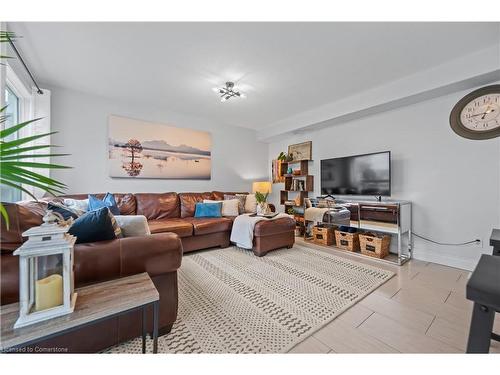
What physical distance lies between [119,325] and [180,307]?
1.77 feet

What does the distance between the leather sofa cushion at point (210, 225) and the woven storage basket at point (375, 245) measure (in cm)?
197

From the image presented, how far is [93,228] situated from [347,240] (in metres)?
3.11

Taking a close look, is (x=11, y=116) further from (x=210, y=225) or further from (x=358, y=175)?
(x=358, y=175)

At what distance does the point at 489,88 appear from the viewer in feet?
7.41

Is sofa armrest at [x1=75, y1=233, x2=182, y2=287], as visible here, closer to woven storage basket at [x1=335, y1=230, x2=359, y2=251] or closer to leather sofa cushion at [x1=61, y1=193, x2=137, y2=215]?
leather sofa cushion at [x1=61, y1=193, x2=137, y2=215]

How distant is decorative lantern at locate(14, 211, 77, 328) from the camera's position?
2.70 feet

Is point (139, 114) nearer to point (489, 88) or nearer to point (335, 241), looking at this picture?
point (335, 241)

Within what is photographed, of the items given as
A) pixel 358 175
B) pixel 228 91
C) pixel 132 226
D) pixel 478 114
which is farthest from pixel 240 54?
pixel 478 114

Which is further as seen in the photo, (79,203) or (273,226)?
(273,226)

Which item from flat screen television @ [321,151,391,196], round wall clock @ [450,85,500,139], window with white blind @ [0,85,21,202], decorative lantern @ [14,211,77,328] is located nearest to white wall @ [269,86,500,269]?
round wall clock @ [450,85,500,139]

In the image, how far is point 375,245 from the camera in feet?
9.32

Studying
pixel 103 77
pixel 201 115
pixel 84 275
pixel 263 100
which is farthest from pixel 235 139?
pixel 84 275
